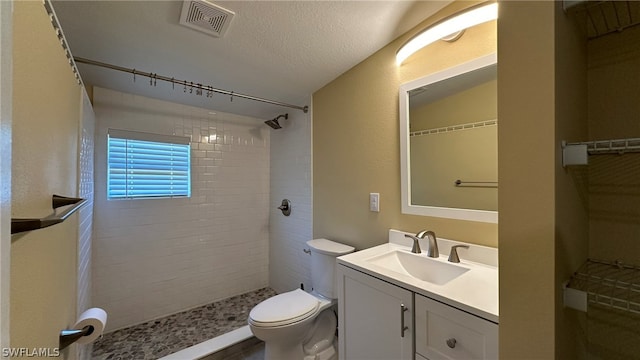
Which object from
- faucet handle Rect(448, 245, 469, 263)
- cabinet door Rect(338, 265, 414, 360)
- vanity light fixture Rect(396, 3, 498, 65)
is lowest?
cabinet door Rect(338, 265, 414, 360)

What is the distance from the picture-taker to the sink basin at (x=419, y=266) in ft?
4.04

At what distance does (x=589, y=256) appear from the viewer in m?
0.79

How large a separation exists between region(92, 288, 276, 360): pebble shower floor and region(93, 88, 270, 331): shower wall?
92 millimetres

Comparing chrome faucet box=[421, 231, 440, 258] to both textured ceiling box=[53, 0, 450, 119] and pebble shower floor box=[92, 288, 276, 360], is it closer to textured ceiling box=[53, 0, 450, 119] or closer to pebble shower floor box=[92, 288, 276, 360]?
textured ceiling box=[53, 0, 450, 119]

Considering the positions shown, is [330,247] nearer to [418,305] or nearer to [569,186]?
[418,305]

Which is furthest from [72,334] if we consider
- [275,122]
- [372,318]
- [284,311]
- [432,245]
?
[275,122]

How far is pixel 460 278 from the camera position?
108 centimetres

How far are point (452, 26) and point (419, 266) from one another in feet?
4.06

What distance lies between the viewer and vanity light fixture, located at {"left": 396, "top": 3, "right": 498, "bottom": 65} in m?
1.12

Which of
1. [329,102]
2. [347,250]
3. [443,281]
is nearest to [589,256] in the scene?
[443,281]

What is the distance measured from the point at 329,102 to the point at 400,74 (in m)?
0.67

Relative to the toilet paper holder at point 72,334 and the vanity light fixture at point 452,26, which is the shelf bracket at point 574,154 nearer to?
the vanity light fixture at point 452,26

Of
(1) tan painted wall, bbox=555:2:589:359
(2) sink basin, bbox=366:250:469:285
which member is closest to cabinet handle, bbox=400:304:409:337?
(2) sink basin, bbox=366:250:469:285

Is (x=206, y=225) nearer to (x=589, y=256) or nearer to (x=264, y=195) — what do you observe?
(x=264, y=195)
